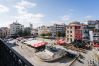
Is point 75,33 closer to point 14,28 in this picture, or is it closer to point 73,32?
point 73,32

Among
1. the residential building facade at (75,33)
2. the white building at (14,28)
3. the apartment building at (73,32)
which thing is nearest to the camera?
the residential building facade at (75,33)

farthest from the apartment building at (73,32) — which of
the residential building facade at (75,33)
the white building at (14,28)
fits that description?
the white building at (14,28)

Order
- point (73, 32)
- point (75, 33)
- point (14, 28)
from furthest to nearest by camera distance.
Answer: point (14, 28) < point (73, 32) < point (75, 33)

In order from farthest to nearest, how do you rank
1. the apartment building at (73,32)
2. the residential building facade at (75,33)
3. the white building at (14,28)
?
the white building at (14,28), the apartment building at (73,32), the residential building facade at (75,33)

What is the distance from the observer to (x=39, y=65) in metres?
16.0

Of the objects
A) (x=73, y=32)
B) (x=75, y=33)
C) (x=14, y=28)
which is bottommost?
(x=75, y=33)

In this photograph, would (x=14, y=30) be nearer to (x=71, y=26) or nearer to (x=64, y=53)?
(x=71, y=26)

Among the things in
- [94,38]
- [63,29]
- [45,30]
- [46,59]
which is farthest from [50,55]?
[45,30]

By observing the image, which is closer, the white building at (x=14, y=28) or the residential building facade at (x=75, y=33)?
the residential building facade at (x=75, y=33)

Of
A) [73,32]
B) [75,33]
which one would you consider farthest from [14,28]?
[75,33]

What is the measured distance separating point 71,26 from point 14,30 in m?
47.8

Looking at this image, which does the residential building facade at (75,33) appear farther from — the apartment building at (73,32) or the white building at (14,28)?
the white building at (14,28)

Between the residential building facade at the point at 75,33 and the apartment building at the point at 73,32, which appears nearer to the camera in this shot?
the residential building facade at the point at 75,33

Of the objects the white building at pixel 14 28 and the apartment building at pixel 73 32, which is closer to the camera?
the apartment building at pixel 73 32
